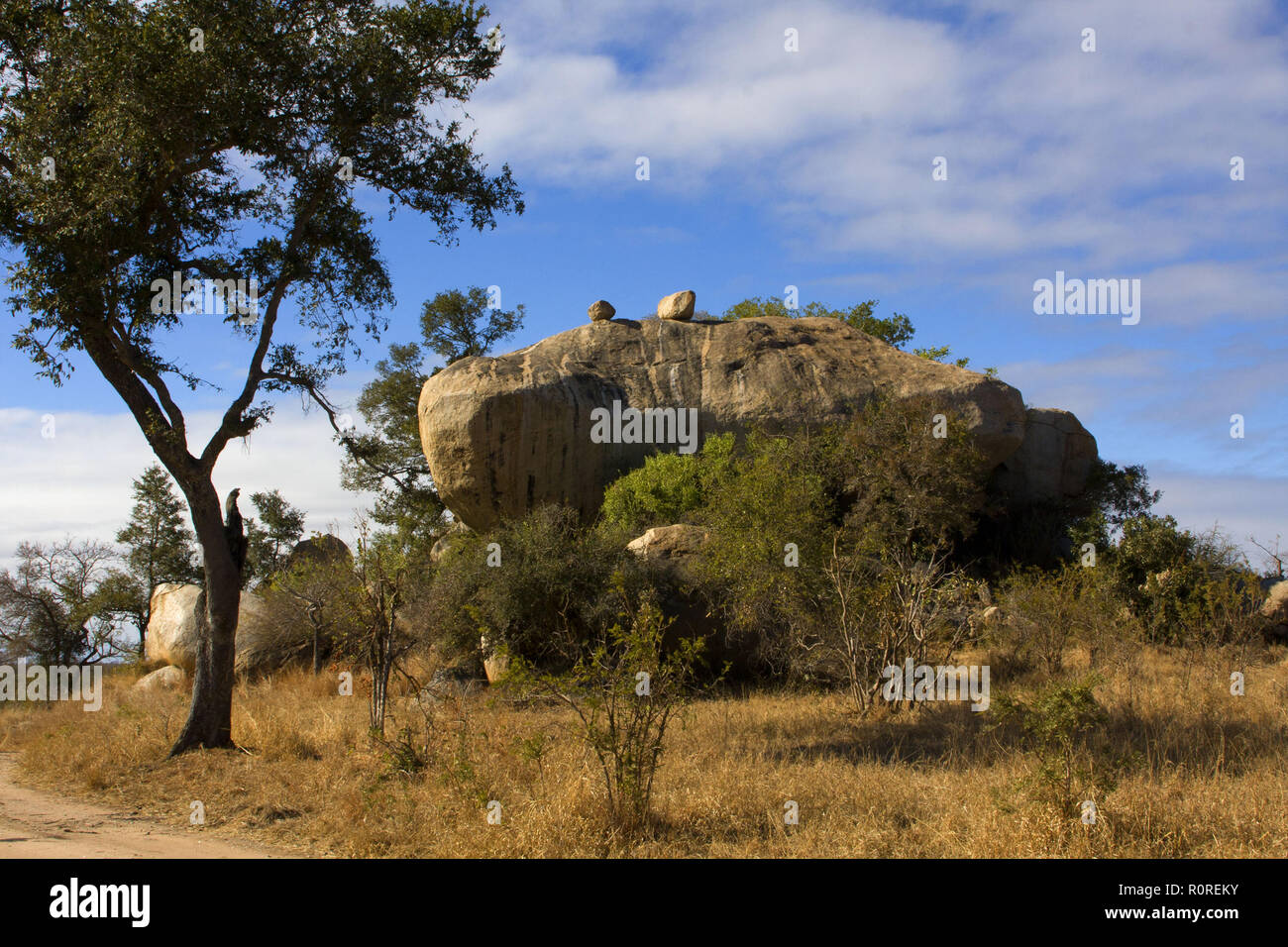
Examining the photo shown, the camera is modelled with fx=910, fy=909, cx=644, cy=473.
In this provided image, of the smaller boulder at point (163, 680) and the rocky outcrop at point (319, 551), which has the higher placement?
the rocky outcrop at point (319, 551)

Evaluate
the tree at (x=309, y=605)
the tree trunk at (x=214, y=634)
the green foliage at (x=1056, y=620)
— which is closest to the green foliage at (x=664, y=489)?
the tree at (x=309, y=605)

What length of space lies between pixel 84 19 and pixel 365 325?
4.46 m

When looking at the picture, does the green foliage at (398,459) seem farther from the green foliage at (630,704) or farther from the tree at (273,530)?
the green foliage at (630,704)

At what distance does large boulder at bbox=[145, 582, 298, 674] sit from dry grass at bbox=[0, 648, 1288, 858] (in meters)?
4.54

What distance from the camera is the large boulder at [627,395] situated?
64.9 ft

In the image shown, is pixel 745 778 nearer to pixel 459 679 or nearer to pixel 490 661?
pixel 490 661

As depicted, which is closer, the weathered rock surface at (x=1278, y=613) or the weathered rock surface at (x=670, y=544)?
the weathered rock surface at (x=670, y=544)

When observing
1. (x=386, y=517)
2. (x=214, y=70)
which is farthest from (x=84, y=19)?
(x=386, y=517)

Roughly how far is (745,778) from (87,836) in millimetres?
5456

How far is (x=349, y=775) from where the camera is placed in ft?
28.9

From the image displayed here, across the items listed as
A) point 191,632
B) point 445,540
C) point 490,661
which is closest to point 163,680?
point 191,632

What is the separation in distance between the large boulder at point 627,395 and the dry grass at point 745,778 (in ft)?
25.4

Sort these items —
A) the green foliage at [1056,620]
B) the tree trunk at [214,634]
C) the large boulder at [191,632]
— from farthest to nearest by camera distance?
the large boulder at [191,632] < the green foliage at [1056,620] < the tree trunk at [214,634]
